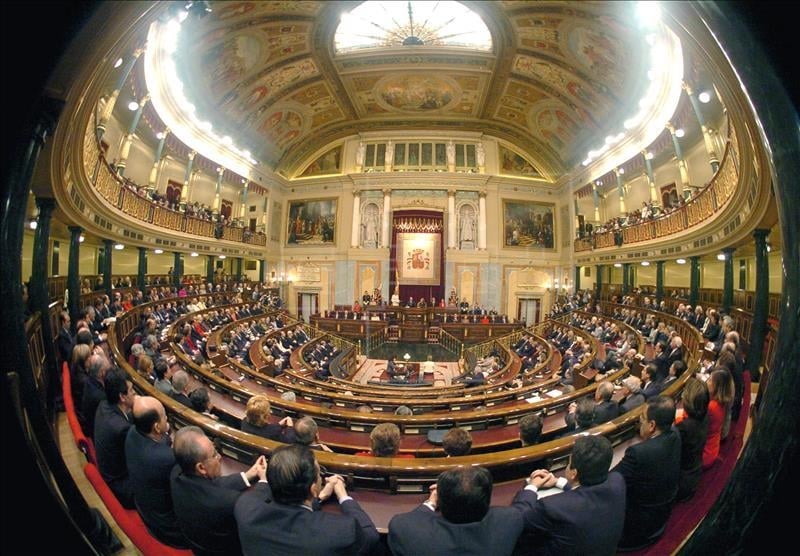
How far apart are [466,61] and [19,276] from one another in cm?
236

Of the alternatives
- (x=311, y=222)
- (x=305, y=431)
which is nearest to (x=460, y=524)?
(x=305, y=431)

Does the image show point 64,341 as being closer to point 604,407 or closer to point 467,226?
point 604,407

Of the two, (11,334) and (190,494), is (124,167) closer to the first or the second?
(11,334)

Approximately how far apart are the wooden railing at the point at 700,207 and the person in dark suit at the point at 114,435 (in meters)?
2.87

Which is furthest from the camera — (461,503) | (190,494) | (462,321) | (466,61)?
(462,321)

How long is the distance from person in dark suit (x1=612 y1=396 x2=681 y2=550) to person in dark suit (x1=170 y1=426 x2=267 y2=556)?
1.48 meters

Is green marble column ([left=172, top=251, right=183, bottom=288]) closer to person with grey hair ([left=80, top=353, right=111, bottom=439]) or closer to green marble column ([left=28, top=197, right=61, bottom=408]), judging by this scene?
person with grey hair ([left=80, top=353, right=111, bottom=439])

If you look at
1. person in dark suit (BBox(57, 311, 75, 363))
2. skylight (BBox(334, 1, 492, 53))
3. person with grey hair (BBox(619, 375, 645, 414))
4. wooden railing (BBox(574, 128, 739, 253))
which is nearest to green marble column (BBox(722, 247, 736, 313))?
wooden railing (BBox(574, 128, 739, 253))

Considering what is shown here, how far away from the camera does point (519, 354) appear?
28.9ft

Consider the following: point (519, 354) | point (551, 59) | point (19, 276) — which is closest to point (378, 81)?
point (551, 59)

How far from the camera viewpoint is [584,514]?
0.99 metres

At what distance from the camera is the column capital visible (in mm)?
828

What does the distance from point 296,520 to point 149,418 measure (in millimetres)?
958

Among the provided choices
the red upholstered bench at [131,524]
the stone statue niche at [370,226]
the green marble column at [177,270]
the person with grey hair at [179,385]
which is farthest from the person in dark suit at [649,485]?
the stone statue niche at [370,226]
